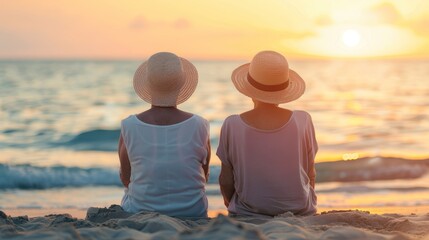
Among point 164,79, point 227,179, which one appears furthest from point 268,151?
point 164,79

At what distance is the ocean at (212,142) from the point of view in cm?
851

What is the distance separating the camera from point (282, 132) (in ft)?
15.9

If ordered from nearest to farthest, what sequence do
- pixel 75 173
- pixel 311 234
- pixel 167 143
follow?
pixel 311 234, pixel 167 143, pixel 75 173

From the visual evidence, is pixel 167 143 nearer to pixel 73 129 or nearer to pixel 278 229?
pixel 278 229

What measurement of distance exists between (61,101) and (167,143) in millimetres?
16938

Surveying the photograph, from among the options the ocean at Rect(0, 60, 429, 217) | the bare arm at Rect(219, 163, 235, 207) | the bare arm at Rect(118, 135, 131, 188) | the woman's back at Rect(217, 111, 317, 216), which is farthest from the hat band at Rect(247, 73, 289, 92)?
the ocean at Rect(0, 60, 429, 217)

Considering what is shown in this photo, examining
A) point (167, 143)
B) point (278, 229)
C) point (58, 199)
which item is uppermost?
point (167, 143)

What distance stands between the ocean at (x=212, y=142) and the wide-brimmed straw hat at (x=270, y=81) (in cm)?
286

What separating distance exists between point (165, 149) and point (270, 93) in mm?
828

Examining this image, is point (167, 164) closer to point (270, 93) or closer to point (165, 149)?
point (165, 149)

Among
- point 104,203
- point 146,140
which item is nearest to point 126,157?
point 146,140

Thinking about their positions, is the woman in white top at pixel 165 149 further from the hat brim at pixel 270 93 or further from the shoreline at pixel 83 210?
the shoreline at pixel 83 210

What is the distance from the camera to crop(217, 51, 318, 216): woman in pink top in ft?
15.9

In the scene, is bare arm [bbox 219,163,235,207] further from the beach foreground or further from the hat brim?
the hat brim
